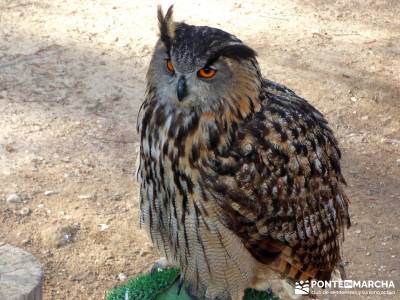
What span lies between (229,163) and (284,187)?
0.26 meters

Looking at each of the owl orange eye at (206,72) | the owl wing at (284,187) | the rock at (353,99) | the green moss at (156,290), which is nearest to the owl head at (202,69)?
the owl orange eye at (206,72)

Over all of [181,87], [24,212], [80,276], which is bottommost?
[80,276]

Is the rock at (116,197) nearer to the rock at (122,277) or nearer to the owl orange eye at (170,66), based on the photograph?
the rock at (122,277)

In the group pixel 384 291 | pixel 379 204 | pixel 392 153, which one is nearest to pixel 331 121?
pixel 392 153

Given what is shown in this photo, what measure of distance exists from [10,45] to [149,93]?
10.2ft

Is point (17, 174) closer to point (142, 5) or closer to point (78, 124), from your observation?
point (78, 124)

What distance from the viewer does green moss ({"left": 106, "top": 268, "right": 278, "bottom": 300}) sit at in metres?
3.34

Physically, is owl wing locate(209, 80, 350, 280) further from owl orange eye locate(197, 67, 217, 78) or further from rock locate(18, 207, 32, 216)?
rock locate(18, 207, 32, 216)

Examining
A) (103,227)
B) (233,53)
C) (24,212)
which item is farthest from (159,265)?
(233,53)

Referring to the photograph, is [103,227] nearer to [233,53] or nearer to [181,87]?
[181,87]

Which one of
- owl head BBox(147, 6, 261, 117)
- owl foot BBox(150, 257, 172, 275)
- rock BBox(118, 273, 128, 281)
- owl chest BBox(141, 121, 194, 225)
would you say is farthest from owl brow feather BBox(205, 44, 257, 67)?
rock BBox(118, 273, 128, 281)

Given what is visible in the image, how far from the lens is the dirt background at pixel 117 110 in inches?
164

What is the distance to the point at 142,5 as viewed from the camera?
655cm

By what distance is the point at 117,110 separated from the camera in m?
5.19
